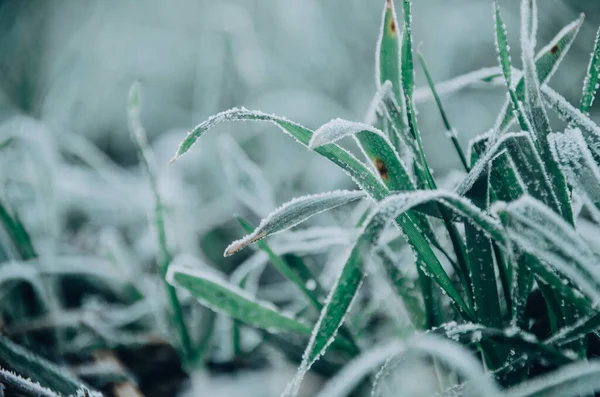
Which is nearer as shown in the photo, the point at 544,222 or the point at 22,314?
the point at 544,222

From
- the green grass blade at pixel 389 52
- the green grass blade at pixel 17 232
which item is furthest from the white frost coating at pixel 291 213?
the green grass blade at pixel 17 232

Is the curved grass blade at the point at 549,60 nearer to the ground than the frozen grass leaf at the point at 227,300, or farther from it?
farther from it

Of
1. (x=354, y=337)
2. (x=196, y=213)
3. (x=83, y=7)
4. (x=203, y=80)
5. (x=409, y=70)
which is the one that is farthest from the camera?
(x=83, y=7)

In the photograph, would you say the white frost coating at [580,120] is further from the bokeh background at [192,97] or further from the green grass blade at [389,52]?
the bokeh background at [192,97]

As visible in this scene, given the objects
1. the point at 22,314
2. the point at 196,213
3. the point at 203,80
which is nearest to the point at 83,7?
the point at 203,80

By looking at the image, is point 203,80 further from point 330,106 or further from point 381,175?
point 381,175

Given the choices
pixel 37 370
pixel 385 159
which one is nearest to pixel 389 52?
pixel 385 159

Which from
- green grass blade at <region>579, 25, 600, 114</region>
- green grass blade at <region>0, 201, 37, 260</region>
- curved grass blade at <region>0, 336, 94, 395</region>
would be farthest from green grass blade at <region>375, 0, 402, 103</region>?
green grass blade at <region>0, 201, 37, 260</region>

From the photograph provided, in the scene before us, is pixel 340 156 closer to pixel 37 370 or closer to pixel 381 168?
pixel 381 168
